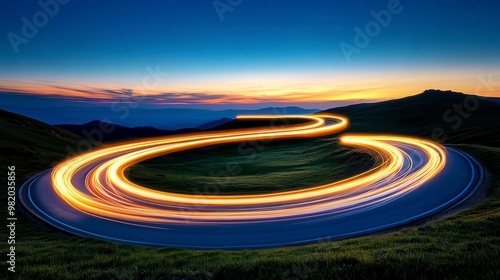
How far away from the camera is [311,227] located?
56.3 ft

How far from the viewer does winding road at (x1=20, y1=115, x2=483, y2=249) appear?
54.9 feet

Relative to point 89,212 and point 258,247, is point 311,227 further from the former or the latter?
point 89,212

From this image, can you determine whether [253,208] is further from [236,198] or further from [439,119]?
[439,119]

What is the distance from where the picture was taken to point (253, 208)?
2023 centimetres

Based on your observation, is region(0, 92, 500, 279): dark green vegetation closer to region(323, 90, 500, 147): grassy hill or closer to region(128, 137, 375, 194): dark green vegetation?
region(128, 137, 375, 194): dark green vegetation

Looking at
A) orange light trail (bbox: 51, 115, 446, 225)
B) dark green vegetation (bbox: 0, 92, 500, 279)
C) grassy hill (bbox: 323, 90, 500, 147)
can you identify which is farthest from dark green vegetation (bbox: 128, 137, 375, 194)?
grassy hill (bbox: 323, 90, 500, 147)

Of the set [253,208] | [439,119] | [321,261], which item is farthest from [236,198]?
[439,119]

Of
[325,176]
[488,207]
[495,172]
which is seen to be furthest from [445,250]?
[325,176]

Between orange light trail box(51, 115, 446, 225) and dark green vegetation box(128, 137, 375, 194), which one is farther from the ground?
orange light trail box(51, 115, 446, 225)

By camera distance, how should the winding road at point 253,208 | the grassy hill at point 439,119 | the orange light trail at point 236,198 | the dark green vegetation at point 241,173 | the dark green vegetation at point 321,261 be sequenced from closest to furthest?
the dark green vegetation at point 321,261
the winding road at point 253,208
the orange light trail at point 236,198
the dark green vegetation at point 241,173
the grassy hill at point 439,119

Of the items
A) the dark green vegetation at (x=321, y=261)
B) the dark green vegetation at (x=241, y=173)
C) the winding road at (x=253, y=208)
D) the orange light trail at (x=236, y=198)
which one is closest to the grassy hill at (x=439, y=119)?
the dark green vegetation at (x=241, y=173)

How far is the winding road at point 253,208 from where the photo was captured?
16.7m

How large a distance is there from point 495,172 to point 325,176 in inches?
645

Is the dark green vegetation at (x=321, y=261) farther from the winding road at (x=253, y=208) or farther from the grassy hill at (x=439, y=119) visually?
the grassy hill at (x=439, y=119)
